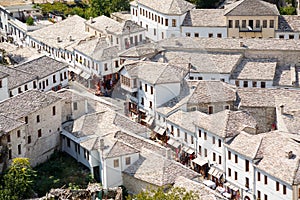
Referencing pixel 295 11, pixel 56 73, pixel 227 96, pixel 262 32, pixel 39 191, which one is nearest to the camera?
pixel 39 191

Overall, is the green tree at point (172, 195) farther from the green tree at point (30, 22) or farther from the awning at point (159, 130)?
the green tree at point (30, 22)

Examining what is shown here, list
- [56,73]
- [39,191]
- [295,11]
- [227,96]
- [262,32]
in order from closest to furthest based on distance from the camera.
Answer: [39,191]
[227,96]
[56,73]
[262,32]
[295,11]

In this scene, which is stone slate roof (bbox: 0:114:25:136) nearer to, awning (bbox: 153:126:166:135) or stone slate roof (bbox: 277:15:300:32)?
awning (bbox: 153:126:166:135)

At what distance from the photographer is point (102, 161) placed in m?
62.8

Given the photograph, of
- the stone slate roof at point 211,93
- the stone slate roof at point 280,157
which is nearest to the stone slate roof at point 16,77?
the stone slate roof at point 211,93

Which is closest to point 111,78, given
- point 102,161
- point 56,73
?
point 56,73

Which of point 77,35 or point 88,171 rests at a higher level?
point 77,35

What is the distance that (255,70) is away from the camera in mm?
75562

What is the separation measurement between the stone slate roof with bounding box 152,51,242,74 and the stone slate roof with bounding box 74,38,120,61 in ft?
13.6

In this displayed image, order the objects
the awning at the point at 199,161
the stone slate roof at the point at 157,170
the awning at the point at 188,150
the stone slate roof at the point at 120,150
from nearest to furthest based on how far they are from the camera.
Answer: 1. the stone slate roof at the point at 157,170
2. the stone slate roof at the point at 120,150
3. the awning at the point at 199,161
4. the awning at the point at 188,150

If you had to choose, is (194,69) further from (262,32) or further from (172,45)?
(262,32)

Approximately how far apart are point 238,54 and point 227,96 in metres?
8.33

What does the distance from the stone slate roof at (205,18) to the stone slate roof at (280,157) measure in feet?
79.1

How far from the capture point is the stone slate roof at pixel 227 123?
6417 centimetres
